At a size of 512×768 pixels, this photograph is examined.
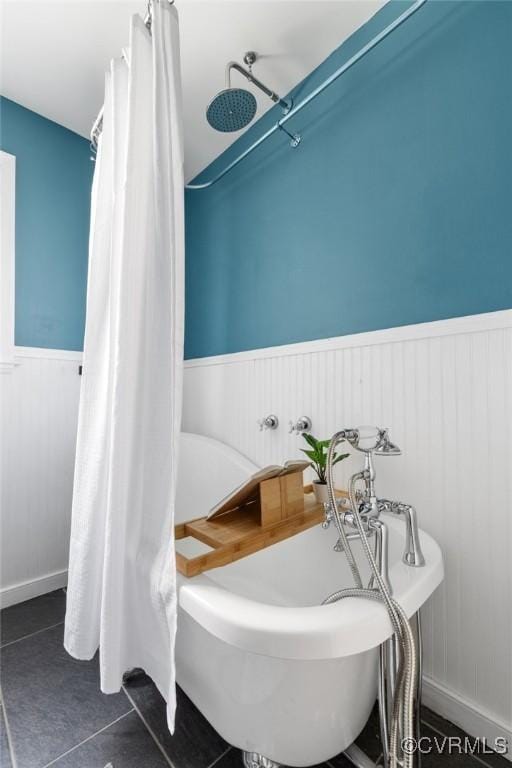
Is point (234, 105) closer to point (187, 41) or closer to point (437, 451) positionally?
point (187, 41)

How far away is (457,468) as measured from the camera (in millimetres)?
959

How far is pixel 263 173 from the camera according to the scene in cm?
158

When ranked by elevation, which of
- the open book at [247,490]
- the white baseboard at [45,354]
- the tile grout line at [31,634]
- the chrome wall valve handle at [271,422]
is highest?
the white baseboard at [45,354]

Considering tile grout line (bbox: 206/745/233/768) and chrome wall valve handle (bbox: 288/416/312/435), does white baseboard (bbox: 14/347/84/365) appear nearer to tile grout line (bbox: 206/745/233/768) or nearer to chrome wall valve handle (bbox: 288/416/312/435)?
chrome wall valve handle (bbox: 288/416/312/435)

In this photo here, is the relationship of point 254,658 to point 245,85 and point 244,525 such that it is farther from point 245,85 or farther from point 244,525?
point 245,85

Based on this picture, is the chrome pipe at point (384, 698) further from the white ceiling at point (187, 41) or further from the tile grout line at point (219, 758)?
the white ceiling at point (187, 41)

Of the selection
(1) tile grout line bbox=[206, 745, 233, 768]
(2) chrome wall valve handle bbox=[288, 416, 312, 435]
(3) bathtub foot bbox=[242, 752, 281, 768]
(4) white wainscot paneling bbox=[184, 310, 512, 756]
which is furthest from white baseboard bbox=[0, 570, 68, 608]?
(4) white wainscot paneling bbox=[184, 310, 512, 756]

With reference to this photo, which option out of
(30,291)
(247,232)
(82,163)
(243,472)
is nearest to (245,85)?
(247,232)

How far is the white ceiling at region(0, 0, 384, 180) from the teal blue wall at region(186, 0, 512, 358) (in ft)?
0.32

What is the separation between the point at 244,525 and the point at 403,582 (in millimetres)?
406

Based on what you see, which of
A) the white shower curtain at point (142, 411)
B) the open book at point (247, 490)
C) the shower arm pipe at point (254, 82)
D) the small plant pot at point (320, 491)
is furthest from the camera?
the shower arm pipe at point (254, 82)

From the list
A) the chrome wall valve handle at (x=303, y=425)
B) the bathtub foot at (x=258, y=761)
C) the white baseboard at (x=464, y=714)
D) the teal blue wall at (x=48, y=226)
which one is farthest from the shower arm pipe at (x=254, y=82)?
the white baseboard at (x=464, y=714)

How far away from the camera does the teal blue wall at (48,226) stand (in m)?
1.57

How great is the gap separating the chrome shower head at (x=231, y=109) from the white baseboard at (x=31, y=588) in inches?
83.0
